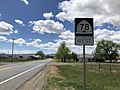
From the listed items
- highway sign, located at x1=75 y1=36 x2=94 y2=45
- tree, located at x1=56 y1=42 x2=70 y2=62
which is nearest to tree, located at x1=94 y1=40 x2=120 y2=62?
tree, located at x1=56 y1=42 x2=70 y2=62

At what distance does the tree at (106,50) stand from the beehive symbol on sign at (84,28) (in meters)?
130

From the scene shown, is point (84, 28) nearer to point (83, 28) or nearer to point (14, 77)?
point (83, 28)

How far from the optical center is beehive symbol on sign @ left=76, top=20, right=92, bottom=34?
7444mm

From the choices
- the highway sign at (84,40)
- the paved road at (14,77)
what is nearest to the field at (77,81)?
the paved road at (14,77)

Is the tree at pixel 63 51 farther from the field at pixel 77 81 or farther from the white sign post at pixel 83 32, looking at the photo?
the white sign post at pixel 83 32

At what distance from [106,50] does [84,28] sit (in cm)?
13449

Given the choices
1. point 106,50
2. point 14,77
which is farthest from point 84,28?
point 106,50

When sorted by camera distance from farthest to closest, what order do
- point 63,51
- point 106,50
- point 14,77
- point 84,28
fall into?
point 106,50 < point 63,51 < point 14,77 < point 84,28

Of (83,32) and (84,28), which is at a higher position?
(84,28)

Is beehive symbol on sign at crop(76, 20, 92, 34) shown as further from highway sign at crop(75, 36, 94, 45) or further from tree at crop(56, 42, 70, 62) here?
tree at crop(56, 42, 70, 62)

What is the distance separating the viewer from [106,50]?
139750 mm

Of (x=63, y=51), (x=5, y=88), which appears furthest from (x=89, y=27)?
(x=63, y=51)

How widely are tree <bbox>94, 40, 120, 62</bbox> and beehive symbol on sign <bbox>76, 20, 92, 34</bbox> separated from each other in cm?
13050

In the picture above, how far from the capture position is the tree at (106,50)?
13712 centimetres
